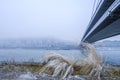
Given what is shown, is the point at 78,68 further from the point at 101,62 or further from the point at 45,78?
the point at 45,78

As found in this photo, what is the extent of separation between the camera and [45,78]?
2.23 metres

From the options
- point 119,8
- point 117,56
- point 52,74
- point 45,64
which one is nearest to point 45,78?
point 52,74

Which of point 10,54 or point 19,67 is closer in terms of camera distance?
point 19,67

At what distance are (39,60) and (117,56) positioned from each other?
0.90 m

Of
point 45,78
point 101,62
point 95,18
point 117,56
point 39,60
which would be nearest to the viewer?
point 45,78

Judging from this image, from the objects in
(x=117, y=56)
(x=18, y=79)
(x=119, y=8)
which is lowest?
(x=18, y=79)

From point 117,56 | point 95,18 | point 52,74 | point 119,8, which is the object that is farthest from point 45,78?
point 95,18

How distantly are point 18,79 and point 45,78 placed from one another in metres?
0.23

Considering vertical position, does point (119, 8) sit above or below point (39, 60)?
above

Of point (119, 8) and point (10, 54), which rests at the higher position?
point (119, 8)

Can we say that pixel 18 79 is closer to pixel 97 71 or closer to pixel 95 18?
pixel 97 71

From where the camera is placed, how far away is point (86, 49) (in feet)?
8.70

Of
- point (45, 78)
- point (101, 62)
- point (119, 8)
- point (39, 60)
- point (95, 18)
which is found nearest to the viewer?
point (45, 78)

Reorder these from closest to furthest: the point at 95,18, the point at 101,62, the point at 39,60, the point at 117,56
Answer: the point at 101,62 < the point at 39,60 < the point at 117,56 < the point at 95,18
